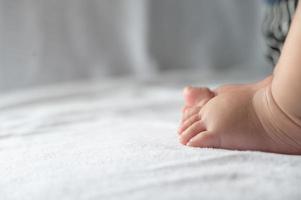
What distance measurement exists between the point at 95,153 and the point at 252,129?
0.61 ft

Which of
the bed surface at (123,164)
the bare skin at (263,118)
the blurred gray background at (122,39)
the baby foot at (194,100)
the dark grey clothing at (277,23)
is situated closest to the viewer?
the bed surface at (123,164)

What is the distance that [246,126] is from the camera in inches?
25.3

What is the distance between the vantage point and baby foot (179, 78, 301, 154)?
2.06ft

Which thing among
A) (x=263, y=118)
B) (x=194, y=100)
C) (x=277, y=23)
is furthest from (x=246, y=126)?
(x=277, y=23)

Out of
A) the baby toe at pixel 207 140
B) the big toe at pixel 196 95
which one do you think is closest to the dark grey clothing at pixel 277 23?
the big toe at pixel 196 95

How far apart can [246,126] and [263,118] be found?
2cm

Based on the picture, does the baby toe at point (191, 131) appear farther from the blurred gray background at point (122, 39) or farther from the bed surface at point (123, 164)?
the blurred gray background at point (122, 39)

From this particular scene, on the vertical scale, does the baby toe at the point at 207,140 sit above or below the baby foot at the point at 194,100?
below

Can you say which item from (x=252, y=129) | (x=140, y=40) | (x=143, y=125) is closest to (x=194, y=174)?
(x=252, y=129)

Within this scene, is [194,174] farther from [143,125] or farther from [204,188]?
[143,125]

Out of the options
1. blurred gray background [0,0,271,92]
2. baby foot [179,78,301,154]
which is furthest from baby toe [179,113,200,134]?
blurred gray background [0,0,271,92]

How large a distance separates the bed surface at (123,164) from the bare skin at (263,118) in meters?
0.03

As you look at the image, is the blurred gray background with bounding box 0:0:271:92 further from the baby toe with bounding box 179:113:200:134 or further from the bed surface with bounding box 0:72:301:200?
the baby toe with bounding box 179:113:200:134

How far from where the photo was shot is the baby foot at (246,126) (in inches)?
24.8
